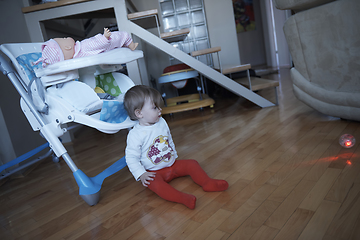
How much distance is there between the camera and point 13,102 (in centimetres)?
183

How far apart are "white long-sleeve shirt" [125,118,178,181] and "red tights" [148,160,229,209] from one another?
0.04 m

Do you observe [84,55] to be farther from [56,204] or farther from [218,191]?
[218,191]

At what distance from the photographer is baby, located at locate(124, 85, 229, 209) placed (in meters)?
1.08

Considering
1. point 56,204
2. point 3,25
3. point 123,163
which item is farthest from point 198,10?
point 56,204

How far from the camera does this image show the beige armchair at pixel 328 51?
130 cm

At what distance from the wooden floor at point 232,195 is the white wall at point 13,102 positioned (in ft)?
0.81

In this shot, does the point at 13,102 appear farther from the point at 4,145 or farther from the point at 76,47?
the point at 76,47

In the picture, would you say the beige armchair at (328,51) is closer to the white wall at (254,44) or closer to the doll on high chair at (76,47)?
the doll on high chair at (76,47)

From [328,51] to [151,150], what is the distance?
109 centimetres

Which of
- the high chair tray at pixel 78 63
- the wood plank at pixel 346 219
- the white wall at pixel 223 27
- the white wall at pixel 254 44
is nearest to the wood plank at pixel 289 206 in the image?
the wood plank at pixel 346 219

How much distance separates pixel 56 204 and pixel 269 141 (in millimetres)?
1132

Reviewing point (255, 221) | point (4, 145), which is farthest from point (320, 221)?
point (4, 145)

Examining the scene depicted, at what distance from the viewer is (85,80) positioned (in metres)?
1.36

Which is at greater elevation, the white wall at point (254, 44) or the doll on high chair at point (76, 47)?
the doll on high chair at point (76, 47)
